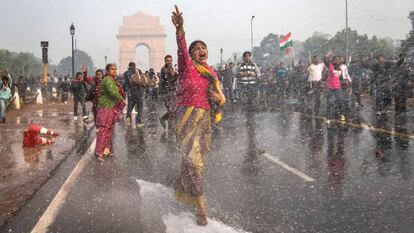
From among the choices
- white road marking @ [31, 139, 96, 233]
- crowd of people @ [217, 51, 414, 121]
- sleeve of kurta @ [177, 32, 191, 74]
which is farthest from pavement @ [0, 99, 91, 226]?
crowd of people @ [217, 51, 414, 121]

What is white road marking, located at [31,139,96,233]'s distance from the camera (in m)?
4.55

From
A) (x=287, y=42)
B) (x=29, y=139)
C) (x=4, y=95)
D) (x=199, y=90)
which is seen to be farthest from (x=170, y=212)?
(x=287, y=42)

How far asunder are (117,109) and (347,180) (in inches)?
180

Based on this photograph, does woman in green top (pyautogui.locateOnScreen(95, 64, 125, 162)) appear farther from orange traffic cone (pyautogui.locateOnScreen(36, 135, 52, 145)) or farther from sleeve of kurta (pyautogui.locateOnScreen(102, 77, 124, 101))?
orange traffic cone (pyautogui.locateOnScreen(36, 135, 52, 145))

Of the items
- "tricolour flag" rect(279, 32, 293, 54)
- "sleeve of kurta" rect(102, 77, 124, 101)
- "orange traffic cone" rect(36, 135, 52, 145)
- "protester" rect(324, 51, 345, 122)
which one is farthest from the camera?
"tricolour flag" rect(279, 32, 293, 54)

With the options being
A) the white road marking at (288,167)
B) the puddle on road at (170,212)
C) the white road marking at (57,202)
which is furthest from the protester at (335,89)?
Result: the puddle on road at (170,212)

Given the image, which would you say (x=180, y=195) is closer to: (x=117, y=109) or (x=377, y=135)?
(x=117, y=109)

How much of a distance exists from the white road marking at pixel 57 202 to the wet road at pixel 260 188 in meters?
0.03

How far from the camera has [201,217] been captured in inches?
173

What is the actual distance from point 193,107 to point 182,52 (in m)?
0.55

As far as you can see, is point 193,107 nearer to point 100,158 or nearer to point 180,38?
point 180,38

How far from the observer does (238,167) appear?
7070mm

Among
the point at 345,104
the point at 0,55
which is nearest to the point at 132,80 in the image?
the point at 345,104

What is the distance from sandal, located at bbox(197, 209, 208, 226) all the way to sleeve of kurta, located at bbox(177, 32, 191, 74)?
1399mm
